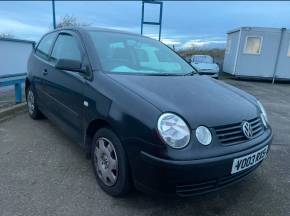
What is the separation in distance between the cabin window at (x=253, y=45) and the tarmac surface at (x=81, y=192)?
14.5 m

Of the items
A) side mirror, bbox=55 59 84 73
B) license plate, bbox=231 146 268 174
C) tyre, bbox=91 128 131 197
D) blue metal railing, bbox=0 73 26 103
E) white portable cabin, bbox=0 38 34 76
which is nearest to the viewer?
license plate, bbox=231 146 268 174

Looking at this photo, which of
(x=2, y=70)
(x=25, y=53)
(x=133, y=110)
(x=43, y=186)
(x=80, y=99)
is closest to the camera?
(x=133, y=110)

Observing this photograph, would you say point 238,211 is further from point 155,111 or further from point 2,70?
point 2,70

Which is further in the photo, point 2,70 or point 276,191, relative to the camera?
point 2,70

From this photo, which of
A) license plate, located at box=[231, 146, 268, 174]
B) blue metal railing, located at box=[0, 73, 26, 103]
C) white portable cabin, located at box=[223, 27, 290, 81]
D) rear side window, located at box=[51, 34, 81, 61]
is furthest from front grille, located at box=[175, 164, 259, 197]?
white portable cabin, located at box=[223, 27, 290, 81]

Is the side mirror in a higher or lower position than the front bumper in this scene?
higher

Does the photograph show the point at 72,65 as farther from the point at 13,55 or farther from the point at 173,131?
the point at 13,55

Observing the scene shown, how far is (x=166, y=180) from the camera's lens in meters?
2.31

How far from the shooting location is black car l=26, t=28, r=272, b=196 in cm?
233

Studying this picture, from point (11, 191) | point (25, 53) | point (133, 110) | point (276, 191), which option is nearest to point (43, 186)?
point (11, 191)

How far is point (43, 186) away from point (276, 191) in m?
2.45

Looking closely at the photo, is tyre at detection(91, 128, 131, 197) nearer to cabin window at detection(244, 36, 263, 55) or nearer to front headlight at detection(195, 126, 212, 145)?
front headlight at detection(195, 126, 212, 145)

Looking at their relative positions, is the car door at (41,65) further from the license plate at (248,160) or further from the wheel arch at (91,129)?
the license plate at (248,160)

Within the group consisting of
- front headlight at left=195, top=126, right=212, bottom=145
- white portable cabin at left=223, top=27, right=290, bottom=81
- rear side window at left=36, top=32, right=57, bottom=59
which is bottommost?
white portable cabin at left=223, top=27, right=290, bottom=81
